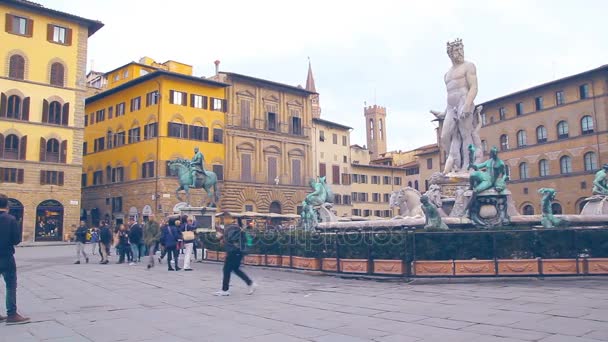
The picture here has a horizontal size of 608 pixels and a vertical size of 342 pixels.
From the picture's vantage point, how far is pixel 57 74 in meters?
41.2

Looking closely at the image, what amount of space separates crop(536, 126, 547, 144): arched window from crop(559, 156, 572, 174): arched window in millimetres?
2645

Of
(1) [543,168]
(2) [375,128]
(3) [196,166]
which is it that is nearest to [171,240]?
(3) [196,166]

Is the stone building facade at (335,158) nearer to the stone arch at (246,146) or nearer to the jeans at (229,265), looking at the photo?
the stone arch at (246,146)

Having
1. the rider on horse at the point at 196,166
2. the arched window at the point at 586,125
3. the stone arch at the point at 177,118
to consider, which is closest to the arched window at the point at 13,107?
the stone arch at the point at 177,118

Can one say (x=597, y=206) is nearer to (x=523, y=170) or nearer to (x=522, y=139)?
(x=523, y=170)

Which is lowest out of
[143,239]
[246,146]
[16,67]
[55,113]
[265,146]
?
[143,239]

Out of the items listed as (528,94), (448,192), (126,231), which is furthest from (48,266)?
(528,94)

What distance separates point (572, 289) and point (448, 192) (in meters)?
7.79

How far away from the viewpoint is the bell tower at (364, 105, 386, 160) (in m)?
103

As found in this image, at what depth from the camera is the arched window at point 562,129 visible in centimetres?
4993

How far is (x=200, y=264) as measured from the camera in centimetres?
1838

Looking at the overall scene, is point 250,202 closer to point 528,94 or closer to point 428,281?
point 528,94

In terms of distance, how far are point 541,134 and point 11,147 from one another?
1789 inches

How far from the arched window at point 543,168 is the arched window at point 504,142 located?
13.5ft
